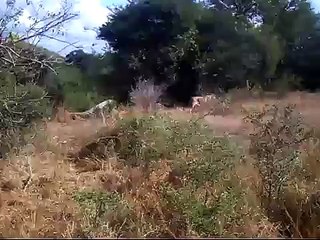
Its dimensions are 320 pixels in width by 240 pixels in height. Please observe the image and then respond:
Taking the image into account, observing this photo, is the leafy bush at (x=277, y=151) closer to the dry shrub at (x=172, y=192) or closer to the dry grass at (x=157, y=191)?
the dry grass at (x=157, y=191)

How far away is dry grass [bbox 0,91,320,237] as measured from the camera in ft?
14.9

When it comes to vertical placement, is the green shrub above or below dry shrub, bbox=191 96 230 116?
above

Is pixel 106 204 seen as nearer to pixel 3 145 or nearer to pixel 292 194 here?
pixel 292 194

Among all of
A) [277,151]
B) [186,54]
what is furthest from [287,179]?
[186,54]

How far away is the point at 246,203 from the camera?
4.99 metres

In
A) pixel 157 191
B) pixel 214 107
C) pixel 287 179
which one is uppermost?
pixel 287 179

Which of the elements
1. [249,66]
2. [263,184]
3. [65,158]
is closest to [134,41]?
[249,66]

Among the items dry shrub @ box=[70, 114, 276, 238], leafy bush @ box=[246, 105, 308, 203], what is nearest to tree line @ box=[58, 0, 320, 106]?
dry shrub @ box=[70, 114, 276, 238]

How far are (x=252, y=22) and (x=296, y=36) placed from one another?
2022mm

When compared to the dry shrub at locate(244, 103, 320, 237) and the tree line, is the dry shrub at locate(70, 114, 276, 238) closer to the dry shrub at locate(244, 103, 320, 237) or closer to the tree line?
the dry shrub at locate(244, 103, 320, 237)

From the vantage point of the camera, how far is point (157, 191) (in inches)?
223

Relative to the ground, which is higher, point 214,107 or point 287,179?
point 287,179

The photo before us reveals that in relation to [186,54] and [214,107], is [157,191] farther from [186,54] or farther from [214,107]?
[186,54]

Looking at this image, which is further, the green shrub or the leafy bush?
the green shrub
